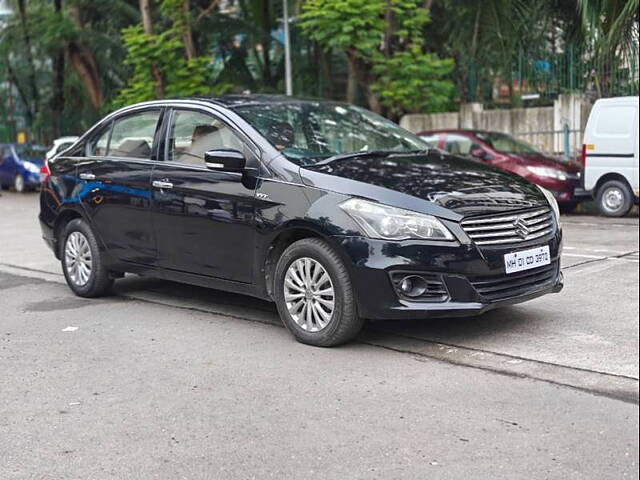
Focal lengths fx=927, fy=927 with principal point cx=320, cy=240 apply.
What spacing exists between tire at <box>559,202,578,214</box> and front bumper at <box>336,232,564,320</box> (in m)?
10.5

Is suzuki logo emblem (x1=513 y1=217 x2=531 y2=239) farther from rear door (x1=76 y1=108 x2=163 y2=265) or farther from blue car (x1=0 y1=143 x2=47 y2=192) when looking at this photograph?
blue car (x1=0 y1=143 x2=47 y2=192)

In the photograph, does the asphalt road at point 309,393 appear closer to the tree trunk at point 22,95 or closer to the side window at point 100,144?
the side window at point 100,144

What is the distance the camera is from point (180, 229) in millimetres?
7004

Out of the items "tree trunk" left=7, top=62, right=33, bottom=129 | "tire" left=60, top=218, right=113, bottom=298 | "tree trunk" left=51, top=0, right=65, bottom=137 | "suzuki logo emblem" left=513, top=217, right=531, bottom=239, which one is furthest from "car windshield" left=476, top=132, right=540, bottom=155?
"tree trunk" left=7, top=62, right=33, bottom=129

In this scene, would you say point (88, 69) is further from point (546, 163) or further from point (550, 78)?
point (546, 163)

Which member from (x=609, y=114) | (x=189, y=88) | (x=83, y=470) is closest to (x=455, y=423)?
(x=83, y=470)

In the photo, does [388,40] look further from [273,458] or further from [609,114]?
[273,458]

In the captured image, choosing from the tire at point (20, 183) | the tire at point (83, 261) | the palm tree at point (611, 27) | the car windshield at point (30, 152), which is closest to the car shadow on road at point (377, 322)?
the tire at point (83, 261)

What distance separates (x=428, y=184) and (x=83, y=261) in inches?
134

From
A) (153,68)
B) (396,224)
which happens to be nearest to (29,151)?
→ (153,68)

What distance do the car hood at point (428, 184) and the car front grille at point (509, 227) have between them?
0.06 meters

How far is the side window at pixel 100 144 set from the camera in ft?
26.3

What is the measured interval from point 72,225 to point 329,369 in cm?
342

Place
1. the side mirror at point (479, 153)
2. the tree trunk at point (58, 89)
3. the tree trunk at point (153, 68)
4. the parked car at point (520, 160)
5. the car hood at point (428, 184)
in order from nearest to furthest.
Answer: the car hood at point (428, 184)
the parked car at point (520, 160)
the side mirror at point (479, 153)
the tree trunk at point (153, 68)
the tree trunk at point (58, 89)
